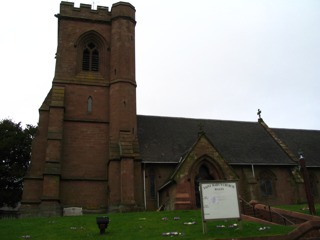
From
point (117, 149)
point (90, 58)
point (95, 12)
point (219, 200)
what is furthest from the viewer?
point (95, 12)

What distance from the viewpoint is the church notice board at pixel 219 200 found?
635 inches

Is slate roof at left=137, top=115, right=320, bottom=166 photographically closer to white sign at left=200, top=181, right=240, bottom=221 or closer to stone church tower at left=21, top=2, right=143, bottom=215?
stone church tower at left=21, top=2, right=143, bottom=215

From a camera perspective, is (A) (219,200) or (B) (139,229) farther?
(B) (139,229)

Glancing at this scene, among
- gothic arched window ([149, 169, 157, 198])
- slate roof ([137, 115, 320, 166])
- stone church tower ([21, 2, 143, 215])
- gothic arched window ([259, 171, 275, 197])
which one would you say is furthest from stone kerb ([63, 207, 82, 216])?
gothic arched window ([259, 171, 275, 197])

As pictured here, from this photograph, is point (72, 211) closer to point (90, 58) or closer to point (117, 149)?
point (117, 149)

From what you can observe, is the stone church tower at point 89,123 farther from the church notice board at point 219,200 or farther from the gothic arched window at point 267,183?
the gothic arched window at point 267,183

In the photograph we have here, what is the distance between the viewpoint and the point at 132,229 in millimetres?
17328

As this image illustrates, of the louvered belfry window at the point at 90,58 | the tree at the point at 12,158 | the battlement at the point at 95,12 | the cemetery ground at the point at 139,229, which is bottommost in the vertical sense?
the cemetery ground at the point at 139,229

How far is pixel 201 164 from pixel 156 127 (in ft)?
28.1

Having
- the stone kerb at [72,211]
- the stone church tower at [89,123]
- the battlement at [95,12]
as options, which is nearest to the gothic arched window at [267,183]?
the stone church tower at [89,123]

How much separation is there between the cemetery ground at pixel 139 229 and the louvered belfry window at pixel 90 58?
15023 mm

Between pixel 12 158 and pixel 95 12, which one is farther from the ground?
pixel 95 12

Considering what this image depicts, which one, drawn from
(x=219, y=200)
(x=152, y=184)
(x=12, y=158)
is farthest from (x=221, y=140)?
(x=12, y=158)

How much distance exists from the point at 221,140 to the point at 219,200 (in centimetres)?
1922
